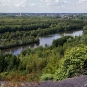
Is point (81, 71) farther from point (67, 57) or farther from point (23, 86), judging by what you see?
point (23, 86)

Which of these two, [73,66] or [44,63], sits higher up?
[73,66]

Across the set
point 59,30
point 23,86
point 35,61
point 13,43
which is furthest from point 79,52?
point 59,30

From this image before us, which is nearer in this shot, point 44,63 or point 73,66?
point 73,66

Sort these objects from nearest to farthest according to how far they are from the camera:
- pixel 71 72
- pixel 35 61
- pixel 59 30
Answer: pixel 71 72 < pixel 35 61 < pixel 59 30

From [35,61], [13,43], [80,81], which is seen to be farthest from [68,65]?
[13,43]

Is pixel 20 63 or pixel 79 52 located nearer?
pixel 79 52

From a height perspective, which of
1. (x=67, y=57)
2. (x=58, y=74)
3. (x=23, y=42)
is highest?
(x=67, y=57)

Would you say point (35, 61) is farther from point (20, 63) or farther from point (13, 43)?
point (13, 43)

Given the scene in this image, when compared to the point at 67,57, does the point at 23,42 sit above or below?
below

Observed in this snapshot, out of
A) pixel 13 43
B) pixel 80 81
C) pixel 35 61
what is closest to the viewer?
pixel 80 81
